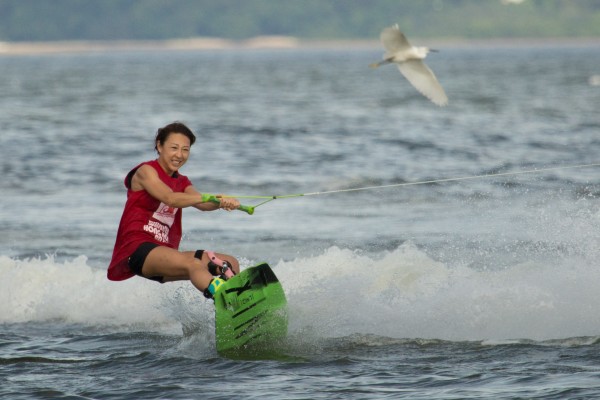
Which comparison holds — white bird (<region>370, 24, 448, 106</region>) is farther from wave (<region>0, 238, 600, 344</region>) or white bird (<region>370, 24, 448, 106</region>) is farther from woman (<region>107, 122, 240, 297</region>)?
woman (<region>107, 122, 240, 297</region>)

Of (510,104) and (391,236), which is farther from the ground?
(510,104)

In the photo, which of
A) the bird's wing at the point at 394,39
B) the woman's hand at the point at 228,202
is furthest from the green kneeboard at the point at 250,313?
the bird's wing at the point at 394,39

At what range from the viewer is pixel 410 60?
1641 centimetres

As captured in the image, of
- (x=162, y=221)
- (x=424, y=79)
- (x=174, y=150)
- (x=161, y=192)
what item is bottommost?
(x=162, y=221)

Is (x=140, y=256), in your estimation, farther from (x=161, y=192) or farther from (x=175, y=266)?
(x=161, y=192)

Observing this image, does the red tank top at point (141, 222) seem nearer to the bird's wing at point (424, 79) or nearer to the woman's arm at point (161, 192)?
the woman's arm at point (161, 192)

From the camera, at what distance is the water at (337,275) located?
847 cm

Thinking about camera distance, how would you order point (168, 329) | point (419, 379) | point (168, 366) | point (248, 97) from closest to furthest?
point (419, 379) → point (168, 366) → point (168, 329) → point (248, 97)

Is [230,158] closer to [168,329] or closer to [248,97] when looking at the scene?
[168,329]

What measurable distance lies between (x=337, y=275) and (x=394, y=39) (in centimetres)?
514

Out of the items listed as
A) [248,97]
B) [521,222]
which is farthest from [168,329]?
[248,97]

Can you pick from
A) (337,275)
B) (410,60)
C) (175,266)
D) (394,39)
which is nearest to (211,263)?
(175,266)

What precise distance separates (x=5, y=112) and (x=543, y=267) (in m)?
35.7

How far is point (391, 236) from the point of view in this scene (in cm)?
1480
